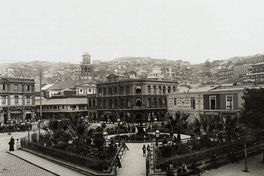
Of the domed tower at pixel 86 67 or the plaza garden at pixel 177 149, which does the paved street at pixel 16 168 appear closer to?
the plaza garden at pixel 177 149

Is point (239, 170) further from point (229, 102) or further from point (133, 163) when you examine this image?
point (229, 102)

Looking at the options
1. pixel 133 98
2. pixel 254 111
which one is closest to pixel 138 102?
pixel 133 98

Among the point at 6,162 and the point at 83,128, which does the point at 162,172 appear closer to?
the point at 83,128

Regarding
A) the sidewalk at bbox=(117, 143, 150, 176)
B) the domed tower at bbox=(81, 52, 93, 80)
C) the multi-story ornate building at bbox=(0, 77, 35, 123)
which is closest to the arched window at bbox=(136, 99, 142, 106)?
the multi-story ornate building at bbox=(0, 77, 35, 123)

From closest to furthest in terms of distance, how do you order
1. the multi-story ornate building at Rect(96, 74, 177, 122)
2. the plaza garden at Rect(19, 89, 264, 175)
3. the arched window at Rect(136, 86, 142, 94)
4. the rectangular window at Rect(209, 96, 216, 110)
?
1. the plaza garden at Rect(19, 89, 264, 175)
2. the rectangular window at Rect(209, 96, 216, 110)
3. the multi-story ornate building at Rect(96, 74, 177, 122)
4. the arched window at Rect(136, 86, 142, 94)

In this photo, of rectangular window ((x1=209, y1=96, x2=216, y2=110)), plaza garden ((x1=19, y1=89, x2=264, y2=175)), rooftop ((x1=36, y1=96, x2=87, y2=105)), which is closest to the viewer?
plaza garden ((x1=19, y1=89, x2=264, y2=175))

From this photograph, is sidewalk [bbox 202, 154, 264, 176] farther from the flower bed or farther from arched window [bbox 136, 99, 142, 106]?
arched window [bbox 136, 99, 142, 106]

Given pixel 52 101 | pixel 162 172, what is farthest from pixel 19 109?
pixel 162 172
